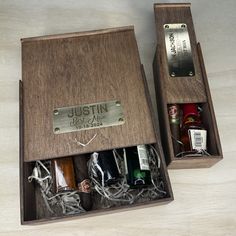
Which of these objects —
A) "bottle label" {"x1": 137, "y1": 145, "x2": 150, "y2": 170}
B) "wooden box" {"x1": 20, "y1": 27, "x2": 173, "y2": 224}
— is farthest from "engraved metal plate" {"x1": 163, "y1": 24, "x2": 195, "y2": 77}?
"bottle label" {"x1": 137, "y1": 145, "x2": 150, "y2": 170}

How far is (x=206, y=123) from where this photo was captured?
2.61 feet

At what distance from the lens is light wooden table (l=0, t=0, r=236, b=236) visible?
76 cm

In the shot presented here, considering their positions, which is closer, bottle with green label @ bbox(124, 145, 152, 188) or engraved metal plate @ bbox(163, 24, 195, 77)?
bottle with green label @ bbox(124, 145, 152, 188)

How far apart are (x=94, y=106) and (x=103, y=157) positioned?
0.12 meters

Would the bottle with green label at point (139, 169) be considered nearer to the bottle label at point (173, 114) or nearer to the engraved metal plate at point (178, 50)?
the bottle label at point (173, 114)

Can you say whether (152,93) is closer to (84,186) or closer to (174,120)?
(174,120)

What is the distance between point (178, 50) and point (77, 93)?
0.30 meters

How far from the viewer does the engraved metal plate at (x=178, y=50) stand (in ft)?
2.72

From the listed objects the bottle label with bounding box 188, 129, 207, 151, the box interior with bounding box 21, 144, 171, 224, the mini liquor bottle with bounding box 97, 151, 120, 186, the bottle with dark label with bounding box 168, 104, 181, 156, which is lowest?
the box interior with bounding box 21, 144, 171, 224

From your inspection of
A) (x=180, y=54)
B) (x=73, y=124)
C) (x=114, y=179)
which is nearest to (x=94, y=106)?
(x=73, y=124)

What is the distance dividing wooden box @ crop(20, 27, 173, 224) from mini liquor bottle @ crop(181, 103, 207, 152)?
0.30 ft

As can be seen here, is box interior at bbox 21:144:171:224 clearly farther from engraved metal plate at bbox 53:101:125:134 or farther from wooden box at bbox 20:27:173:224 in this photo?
engraved metal plate at bbox 53:101:125:134

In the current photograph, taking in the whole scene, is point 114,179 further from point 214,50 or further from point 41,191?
point 214,50

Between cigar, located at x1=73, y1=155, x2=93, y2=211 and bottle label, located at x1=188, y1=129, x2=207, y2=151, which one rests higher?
bottle label, located at x1=188, y1=129, x2=207, y2=151
